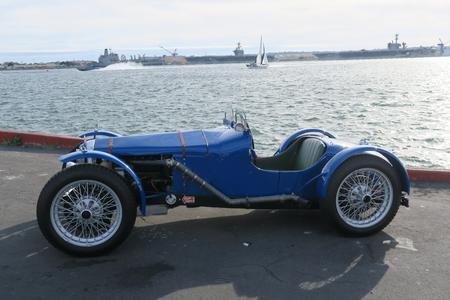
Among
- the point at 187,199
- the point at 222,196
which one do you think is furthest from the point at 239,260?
the point at 187,199

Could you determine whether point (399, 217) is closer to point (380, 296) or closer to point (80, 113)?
point (380, 296)

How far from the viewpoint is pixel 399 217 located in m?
5.41

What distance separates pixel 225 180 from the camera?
15.9ft

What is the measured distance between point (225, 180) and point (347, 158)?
Result: 1.23 meters

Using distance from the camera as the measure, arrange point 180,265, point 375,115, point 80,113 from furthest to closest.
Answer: point 80,113
point 375,115
point 180,265

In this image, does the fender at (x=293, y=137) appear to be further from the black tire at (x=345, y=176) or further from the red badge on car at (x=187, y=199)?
the red badge on car at (x=187, y=199)

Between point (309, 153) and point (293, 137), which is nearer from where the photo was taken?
point (309, 153)

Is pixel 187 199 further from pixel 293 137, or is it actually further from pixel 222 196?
pixel 293 137

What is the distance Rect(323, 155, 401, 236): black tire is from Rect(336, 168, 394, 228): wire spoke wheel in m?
0.03

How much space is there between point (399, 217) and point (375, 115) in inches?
759

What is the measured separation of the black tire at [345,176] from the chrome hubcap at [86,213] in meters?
2.03

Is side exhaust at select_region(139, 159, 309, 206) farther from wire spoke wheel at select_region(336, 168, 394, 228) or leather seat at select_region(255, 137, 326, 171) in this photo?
leather seat at select_region(255, 137, 326, 171)

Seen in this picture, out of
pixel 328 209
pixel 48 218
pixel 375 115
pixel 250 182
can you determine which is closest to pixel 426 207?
pixel 328 209

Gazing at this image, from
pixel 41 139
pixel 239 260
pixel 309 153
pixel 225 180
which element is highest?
pixel 309 153
